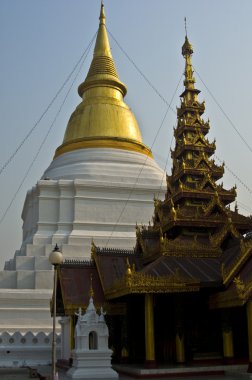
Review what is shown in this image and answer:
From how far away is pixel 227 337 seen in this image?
51.8ft

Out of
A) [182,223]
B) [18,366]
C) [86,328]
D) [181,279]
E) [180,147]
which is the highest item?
[180,147]

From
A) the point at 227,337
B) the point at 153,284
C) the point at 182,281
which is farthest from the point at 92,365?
the point at 227,337

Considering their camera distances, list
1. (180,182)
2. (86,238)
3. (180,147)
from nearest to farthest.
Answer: (180,182), (180,147), (86,238)

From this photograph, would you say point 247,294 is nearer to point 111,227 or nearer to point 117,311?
point 117,311

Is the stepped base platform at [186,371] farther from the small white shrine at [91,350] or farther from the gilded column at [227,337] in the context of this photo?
the small white shrine at [91,350]

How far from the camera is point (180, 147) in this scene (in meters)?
22.0

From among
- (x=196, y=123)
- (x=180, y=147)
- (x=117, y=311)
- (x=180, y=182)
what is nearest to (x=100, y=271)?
(x=117, y=311)

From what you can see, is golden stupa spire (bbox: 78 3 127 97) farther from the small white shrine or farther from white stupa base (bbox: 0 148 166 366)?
the small white shrine

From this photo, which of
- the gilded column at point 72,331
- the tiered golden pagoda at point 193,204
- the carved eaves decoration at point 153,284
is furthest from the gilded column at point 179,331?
the gilded column at point 72,331

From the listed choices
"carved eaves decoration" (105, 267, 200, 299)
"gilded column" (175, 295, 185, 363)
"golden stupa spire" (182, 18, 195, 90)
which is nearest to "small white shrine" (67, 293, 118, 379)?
"carved eaves decoration" (105, 267, 200, 299)

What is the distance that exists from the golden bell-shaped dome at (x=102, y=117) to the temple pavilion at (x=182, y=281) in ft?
45.4

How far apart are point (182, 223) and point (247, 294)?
17.0ft

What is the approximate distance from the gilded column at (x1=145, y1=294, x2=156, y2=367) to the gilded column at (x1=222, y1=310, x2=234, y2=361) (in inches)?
97.3

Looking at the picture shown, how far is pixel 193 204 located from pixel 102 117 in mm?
17180
